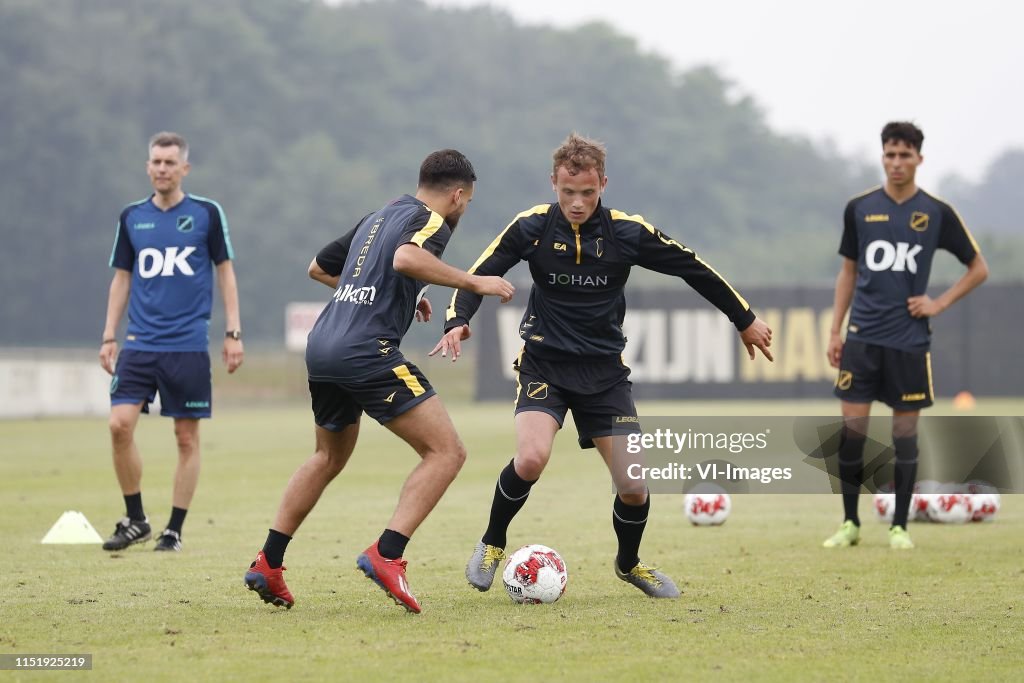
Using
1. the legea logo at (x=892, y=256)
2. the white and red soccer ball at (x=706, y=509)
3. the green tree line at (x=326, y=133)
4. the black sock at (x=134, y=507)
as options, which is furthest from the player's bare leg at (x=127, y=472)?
the green tree line at (x=326, y=133)

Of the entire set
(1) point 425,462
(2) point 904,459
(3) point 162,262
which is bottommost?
(2) point 904,459

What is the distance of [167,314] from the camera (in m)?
9.79

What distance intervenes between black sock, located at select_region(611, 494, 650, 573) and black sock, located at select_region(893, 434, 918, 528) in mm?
2971

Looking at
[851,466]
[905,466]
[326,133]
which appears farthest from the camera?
[326,133]

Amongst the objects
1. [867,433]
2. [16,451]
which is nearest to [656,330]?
[16,451]

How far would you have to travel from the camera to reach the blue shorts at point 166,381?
31.8ft

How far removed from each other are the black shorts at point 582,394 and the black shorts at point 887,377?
112 inches

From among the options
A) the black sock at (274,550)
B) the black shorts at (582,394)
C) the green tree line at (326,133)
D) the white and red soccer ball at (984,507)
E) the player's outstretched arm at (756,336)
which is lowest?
the white and red soccer ball at (984,507)

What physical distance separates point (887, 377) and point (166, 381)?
15.2 ft

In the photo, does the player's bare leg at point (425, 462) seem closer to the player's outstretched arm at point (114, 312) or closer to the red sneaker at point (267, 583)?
the red sneaker at point (267, 583)

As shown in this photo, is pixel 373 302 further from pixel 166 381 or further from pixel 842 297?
pixel 842 297

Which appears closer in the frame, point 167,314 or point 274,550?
point 274,550

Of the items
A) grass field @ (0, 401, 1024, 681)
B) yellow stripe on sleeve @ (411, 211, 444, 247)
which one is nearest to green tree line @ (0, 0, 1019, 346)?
grass field @ (0, 401, 1024, 681)

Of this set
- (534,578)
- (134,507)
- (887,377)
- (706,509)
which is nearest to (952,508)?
(706,509)
